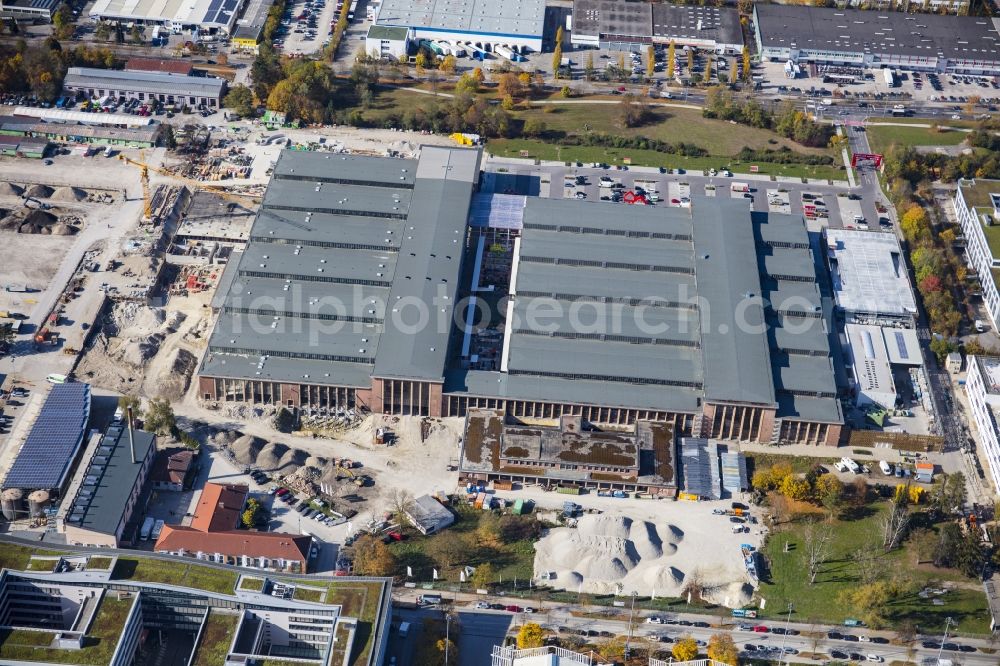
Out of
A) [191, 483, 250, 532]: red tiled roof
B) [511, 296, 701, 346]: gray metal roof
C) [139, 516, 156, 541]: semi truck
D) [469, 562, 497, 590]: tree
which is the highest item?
[511, 296, 701, 346]: gray metal roof

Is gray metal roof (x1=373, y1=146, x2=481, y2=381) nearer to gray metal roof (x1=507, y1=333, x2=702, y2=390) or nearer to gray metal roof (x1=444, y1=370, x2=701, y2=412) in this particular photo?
gray metal roof (x1=444, y1=370, x2=701, y2=412)

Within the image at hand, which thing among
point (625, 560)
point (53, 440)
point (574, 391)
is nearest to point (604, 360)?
point (574, 391)

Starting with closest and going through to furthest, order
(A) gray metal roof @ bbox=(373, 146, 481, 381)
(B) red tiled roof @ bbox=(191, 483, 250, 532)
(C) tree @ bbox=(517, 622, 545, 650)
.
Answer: (C) tree @ bbox=(517, 622, 545, 650)
(B) red tiled roof @ bbox=(191, 483, 250, 532)
(A) gray metal roof @ bbox=(373, 146, 481, 381)

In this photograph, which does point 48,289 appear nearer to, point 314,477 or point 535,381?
point 314,477

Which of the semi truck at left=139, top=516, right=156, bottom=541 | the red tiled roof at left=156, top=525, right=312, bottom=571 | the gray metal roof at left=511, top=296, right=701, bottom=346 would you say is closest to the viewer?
the red tiled roof at left=156, top=525, right=312, bottom=571

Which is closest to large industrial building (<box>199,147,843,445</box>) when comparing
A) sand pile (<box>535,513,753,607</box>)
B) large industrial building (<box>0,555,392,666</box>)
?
sand pile (<box>535,513,753,607</box>)

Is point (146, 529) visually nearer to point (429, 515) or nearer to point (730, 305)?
point (429, 515)
